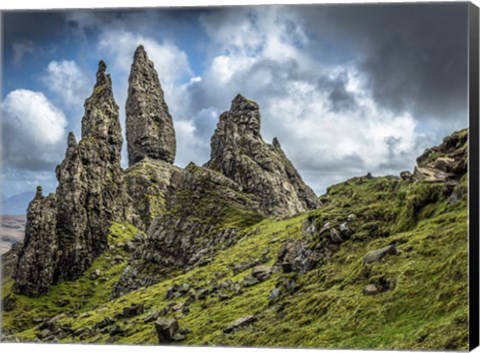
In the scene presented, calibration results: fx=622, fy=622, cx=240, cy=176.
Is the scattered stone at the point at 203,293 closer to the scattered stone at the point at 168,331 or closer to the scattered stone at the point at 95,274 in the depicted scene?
the scattered stone at the point at 168,331

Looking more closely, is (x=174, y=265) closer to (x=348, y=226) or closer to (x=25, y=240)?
(x=348, y=226)

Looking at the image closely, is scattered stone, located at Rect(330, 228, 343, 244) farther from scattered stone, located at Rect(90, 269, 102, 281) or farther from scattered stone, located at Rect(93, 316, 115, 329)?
scattered stone, located at Rect(90, 269, 102, 281)

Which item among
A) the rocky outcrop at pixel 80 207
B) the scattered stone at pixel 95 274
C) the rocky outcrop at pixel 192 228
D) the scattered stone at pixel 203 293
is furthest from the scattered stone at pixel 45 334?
the scattered stone at pixel 95 274

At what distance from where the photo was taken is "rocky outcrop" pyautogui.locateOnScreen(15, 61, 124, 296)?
132 meters

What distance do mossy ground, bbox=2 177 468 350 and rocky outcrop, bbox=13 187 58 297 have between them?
280 feet

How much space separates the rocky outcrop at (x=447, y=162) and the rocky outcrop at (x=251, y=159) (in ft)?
247

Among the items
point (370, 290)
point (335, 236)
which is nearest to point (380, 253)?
point (370, 290)

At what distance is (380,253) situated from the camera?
35125 mm

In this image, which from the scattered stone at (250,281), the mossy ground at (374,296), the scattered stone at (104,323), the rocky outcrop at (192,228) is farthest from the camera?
the rocky outcrop at (192,228)

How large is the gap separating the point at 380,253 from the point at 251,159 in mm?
93745

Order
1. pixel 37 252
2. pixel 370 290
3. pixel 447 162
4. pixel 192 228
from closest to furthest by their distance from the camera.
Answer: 1. pixel 370 290
2. pixel 447 162
3. pixel 192 228
4. pixel 37 252

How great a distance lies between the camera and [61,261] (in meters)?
138

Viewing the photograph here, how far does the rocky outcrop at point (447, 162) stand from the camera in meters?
34.5

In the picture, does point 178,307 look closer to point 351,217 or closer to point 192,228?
point 351,217
